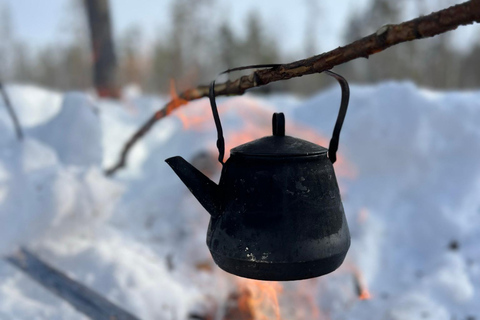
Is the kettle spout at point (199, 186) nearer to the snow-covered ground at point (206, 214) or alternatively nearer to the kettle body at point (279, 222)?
the kettle body at point (279, 222)

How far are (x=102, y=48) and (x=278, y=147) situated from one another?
8287 millimetres

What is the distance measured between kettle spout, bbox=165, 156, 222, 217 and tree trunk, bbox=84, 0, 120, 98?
8031 mm

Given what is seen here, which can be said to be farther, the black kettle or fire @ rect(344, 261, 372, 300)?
fire @ rect(344, 261, 372, 300)

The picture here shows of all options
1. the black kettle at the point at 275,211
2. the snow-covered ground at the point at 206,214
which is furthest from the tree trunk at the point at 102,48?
the black kettle at the point at 275,211

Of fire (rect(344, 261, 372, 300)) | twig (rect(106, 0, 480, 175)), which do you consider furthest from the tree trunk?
twig (rect(106, 0, 480, 175))

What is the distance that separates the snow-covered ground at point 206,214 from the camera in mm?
3318

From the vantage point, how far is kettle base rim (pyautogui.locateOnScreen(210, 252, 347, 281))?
1537 mm

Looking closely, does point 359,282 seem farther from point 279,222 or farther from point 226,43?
point 226,43

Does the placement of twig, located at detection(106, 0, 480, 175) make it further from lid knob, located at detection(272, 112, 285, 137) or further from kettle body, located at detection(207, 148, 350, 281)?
kettle body, located at detection(207, 148, 350, 281)

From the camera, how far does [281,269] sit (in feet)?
5.04

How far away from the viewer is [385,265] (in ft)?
13.4

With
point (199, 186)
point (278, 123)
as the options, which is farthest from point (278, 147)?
point (199, 186)

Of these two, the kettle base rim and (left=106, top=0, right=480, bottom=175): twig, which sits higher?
(left=106, top=0, right=480, bottom=175): twig

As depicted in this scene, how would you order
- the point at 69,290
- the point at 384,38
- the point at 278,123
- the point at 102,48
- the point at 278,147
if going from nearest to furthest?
the point at 384,38 → the point at 278,147 → the point at 278,123 → the point at 69,290 → the point at 102,48
